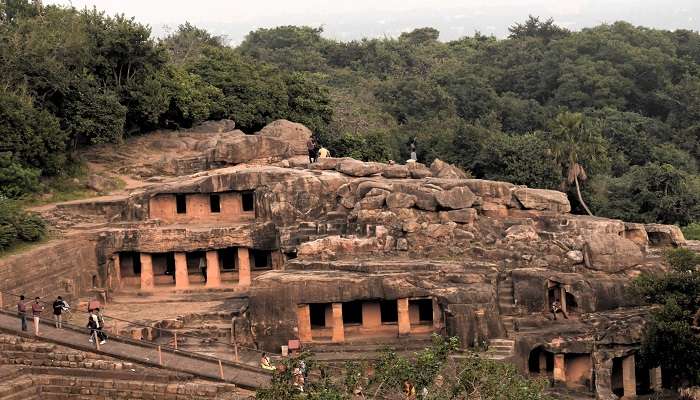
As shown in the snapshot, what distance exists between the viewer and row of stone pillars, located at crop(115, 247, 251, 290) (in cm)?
3184

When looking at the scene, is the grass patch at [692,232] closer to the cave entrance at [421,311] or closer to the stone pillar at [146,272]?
the cave entrance at [421,311]

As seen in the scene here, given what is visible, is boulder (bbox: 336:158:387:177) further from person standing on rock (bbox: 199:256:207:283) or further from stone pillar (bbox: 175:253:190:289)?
stone pillar (bbox: 175:253:190:289)

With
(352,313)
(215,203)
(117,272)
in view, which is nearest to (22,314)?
(117,272)

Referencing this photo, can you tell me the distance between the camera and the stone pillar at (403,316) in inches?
1083

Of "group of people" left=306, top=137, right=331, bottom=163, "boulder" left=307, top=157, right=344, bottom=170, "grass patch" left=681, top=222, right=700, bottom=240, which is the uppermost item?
"group of people" left=306, top=137, right=331, bottom=163

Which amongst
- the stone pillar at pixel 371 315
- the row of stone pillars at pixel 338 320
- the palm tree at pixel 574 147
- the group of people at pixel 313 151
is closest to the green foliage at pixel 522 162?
the palm tree at pixel 574 147

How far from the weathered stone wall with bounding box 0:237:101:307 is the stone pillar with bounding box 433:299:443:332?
10959 mm

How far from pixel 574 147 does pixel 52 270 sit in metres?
24.4

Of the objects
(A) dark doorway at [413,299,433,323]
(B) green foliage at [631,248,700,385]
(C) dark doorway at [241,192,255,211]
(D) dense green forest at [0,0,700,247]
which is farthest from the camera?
(D) dense green forest at [0,0,700,247]

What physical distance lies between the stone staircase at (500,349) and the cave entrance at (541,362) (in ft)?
4.89

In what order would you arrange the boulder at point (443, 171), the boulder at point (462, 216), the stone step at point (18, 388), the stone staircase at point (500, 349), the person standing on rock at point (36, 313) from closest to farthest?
the stone step at point (18, 388)
the person standing on rock at point (36, 313)
the stone staircase at point (500, 349)
the boulder at point (462, 216)
the boulder at point (443, 171)

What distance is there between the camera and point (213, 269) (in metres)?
32.0

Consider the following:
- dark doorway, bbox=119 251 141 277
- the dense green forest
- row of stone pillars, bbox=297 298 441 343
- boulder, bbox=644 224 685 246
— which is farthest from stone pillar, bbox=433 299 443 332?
the dense green forest

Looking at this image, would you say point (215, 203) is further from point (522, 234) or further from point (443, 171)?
point (522, 234)
